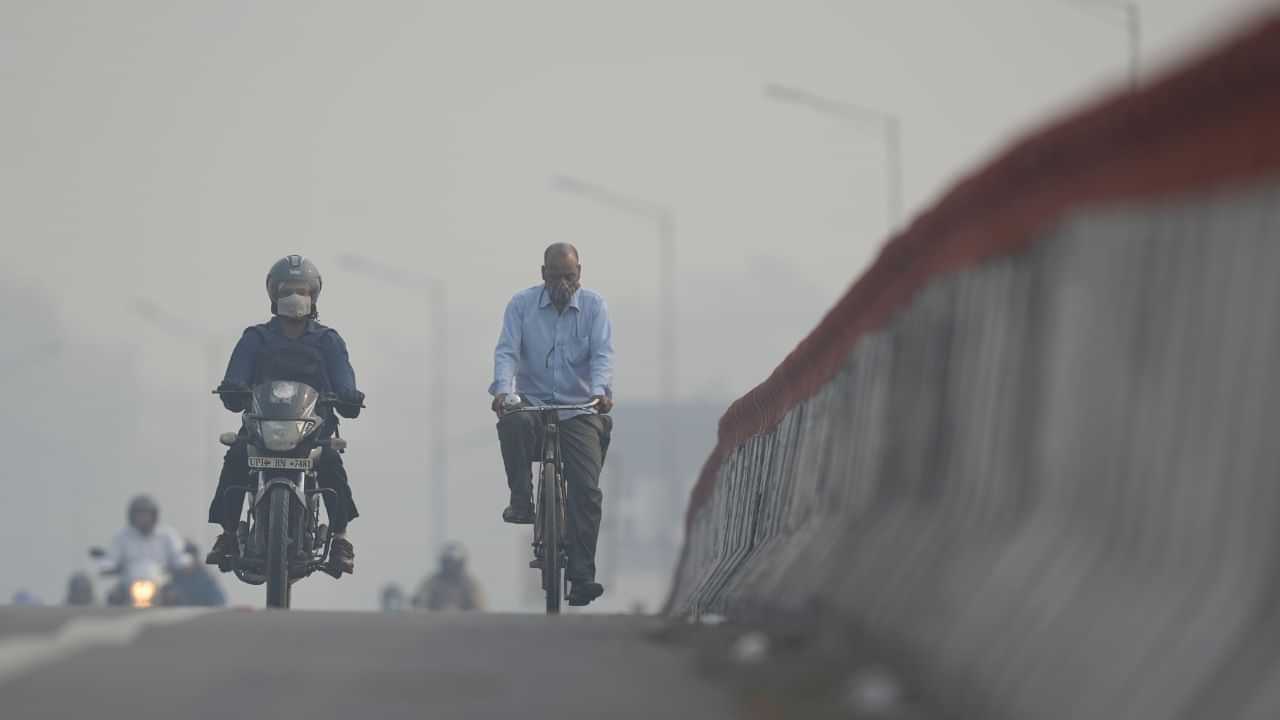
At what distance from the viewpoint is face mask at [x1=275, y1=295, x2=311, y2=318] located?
52.4 feet

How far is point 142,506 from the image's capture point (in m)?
27.9

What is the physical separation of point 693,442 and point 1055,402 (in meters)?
158

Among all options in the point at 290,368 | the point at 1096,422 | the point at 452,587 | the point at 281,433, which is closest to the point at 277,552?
the point at 281,433

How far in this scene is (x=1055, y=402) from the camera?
594cm

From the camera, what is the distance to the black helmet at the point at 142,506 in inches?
1093

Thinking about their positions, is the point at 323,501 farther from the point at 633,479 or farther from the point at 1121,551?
the point at 633,479

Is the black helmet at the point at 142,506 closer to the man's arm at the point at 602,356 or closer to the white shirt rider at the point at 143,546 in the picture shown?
the white shirt rider at the point at 143,546

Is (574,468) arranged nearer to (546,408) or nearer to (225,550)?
(546,408)

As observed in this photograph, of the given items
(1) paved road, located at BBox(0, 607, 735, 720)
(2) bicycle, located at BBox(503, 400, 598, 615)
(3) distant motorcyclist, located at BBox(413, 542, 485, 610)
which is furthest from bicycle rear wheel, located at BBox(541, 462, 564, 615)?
(3) distant motorcyclist, located at BBox(413, 542, 485, 610)

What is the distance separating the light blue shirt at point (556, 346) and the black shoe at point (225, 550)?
2.02m

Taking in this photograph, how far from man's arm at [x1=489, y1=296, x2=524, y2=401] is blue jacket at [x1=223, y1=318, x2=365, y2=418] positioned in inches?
55.9

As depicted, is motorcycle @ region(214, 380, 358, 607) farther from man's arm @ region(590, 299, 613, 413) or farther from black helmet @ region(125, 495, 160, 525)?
black helmet @ region(125, 495, 160, 525)

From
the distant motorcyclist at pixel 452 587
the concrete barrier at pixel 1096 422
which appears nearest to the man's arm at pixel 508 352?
the concrete barrier at pixel 1096 422

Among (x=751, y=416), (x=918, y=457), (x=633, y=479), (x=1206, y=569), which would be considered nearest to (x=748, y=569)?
(x=751, y=416)
